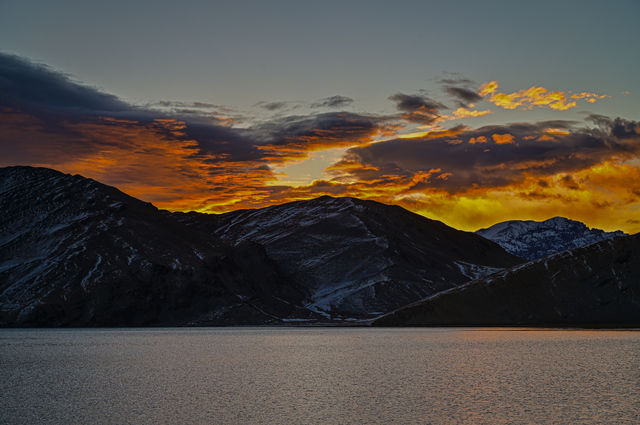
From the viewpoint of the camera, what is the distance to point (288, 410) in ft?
135

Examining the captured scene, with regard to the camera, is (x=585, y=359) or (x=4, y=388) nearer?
(x=4, y=388)

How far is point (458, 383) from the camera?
183ft

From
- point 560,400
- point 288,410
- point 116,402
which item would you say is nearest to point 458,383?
point 560,400

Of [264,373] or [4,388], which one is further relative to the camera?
[264,373]

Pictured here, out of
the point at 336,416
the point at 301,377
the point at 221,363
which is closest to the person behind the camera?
the point at 336,416

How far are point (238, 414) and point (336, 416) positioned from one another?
595 centimetres

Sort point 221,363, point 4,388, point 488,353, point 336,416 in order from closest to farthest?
1. point 336,416
2. point 4,388
3. point 221,363
4. point 488,353

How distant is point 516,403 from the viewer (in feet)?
143

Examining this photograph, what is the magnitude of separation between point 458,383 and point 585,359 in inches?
1317

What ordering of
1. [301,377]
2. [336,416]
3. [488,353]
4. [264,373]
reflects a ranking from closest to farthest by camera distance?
[336,416] → [301,377] → [264,373] → [488,353]

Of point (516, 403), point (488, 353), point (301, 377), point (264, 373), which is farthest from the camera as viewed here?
point (488, 353)

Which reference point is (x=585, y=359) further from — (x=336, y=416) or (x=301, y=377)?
(x=336, y=416)

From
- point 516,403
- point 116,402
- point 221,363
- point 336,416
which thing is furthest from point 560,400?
point 221,363

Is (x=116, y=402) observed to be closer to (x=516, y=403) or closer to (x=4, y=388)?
(x=4, y=388)
